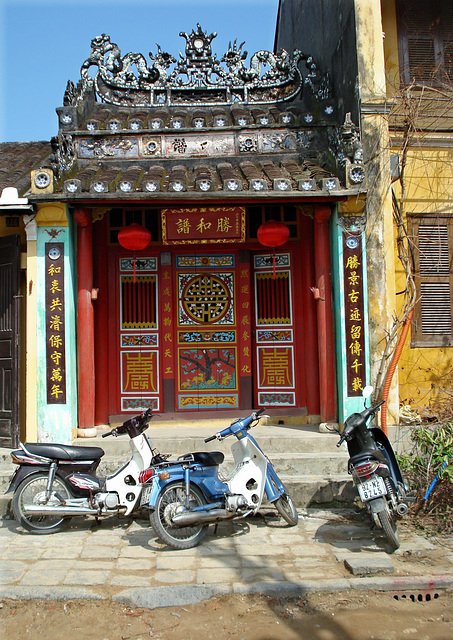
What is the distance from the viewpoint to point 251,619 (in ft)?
12.4

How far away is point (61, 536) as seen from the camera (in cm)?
536

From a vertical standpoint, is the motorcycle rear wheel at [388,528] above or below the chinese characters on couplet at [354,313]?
below

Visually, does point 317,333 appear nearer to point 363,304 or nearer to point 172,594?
point 363,304

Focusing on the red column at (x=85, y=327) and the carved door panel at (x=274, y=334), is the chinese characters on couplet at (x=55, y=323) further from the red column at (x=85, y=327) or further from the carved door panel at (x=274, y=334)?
the carved door panel at (x=274, y=334)

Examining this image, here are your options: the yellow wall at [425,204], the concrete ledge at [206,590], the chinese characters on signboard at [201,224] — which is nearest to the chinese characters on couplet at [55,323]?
the chinese characters on signboard at [201,224]

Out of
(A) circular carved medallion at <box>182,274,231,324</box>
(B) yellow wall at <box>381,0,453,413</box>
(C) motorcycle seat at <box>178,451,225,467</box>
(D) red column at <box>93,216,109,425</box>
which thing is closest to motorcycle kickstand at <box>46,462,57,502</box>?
(C) motorcycle seat at <box>178,451,225,467</box>

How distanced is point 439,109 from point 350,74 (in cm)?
160

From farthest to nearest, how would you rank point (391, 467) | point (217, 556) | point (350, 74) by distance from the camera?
point (350, 74) → point (391, 467) → point (217, 556)

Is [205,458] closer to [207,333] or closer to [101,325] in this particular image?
[207,333]

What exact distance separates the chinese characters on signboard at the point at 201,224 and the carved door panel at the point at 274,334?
0.96 meters

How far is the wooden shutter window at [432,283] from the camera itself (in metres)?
8.18

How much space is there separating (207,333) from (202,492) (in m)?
3.59

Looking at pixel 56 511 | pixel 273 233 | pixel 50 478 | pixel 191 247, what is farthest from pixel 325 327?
pixel 56 511

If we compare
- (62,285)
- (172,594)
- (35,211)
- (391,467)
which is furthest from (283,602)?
(35,211)
